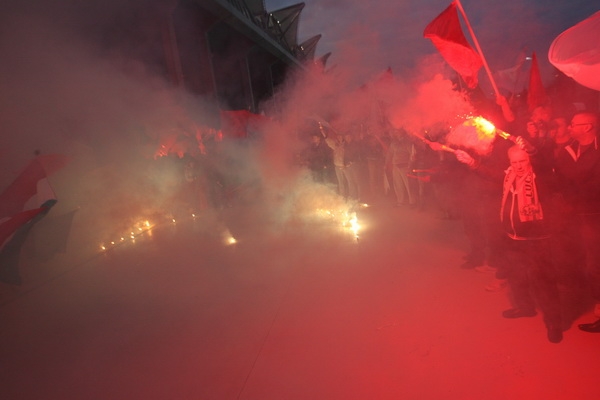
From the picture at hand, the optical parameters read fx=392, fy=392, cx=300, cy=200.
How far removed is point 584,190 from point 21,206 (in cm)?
558

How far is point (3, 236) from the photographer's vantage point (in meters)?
3.86

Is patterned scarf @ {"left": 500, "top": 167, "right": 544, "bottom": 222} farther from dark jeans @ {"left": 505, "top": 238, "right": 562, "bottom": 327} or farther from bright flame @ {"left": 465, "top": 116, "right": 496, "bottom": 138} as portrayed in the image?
bright flame @ {"left": 465, "top": 116, "right": 496, "bottom": 138}

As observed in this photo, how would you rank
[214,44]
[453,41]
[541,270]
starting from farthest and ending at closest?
[214,44]
[453,41]
[541,270]

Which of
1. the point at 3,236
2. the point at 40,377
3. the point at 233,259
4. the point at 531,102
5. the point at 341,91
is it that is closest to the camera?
the point at 40,377

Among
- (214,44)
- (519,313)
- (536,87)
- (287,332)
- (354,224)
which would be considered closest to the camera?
(519,313)

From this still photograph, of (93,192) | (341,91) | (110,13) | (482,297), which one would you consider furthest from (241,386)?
(341,91)

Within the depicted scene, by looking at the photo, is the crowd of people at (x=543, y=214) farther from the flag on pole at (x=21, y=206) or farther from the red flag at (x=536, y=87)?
the flag on pole at (x=21, y=206)

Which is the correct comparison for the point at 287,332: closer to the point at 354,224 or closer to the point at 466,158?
the point at 466,158

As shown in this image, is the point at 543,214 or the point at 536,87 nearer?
the point at 543,214

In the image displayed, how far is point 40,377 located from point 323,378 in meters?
1.96

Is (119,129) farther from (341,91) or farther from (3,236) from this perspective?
(341,91)

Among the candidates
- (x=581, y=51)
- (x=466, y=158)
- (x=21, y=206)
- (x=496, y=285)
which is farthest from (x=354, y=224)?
(x=21, y=206)

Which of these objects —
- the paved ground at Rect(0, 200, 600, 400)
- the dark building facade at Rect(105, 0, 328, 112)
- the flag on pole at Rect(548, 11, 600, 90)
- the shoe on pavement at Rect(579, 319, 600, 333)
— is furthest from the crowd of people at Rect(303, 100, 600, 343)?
the dark building facade at Rect(105, 0, 328, 112)

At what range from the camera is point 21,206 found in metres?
4.64
